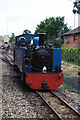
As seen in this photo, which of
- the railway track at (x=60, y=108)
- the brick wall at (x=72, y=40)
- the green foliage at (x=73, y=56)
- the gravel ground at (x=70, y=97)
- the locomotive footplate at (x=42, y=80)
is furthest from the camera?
the brick wall at (x=72, y=40)

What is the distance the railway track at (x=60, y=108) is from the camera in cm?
602

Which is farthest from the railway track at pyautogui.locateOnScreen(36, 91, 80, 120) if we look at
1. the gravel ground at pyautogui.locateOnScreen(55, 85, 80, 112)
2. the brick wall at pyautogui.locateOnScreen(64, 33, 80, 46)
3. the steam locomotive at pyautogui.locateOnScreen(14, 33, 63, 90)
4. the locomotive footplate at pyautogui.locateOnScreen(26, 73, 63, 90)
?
the brick wall at pyautogui.locateOnScreen(64, 33, 80, 46)

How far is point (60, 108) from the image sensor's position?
6762 mm

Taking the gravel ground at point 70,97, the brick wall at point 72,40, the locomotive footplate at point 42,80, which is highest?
the brick wall at point 72,40

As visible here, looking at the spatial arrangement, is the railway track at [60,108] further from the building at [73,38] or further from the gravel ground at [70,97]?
the building at [73,38]

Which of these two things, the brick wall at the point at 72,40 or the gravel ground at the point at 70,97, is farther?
the brick wall at the point at 72,40

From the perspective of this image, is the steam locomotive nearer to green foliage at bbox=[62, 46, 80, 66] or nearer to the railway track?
the railway track

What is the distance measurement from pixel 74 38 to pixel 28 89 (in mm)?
24868

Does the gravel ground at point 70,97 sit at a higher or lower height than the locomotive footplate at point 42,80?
lower

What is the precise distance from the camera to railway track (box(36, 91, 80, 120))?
19.7ft

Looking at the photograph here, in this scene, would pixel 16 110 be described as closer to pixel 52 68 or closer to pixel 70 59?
pixel 52 68

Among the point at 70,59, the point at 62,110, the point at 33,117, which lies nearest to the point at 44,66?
the point at 62,110

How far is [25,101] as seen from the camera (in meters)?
7.48

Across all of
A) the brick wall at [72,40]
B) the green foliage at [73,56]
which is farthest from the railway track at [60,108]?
the brick wall at [72,40]
